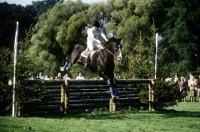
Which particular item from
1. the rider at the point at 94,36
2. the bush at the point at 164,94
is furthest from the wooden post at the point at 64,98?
the bush at the point at 164,94

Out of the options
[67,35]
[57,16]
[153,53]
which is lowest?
[153,53]

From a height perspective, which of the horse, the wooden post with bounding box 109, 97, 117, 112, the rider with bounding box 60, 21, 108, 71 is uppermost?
the rider with bounding box 60, 21, 108, 71

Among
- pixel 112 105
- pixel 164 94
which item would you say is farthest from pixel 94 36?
pixel 164 94

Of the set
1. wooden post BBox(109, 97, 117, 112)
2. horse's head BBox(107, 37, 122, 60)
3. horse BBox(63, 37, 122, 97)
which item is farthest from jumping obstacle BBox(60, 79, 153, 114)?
horse's head BBox(107, 37, 122, 60)

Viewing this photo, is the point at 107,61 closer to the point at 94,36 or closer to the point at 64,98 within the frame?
the point at 94,36

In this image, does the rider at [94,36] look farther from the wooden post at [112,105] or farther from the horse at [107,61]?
the wooden post at [112,105]

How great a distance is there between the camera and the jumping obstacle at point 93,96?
43.5ft

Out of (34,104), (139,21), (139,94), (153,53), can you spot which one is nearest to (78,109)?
(34,104)

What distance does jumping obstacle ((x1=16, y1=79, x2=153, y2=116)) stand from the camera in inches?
506

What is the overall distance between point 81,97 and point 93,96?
604 millimetres

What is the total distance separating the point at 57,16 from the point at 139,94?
39890 mm

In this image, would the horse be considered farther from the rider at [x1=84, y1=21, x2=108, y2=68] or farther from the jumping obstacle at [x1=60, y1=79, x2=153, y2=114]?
the jumping obstacle at [x1=60, y1=79, x2=153, y2=114]

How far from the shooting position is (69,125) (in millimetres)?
9469

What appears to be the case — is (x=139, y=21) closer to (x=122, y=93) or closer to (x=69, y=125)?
(x=122, y=93)
